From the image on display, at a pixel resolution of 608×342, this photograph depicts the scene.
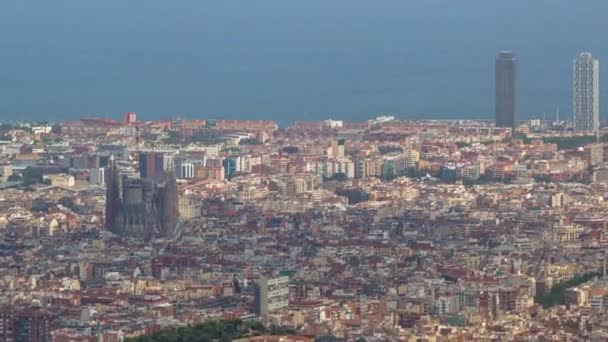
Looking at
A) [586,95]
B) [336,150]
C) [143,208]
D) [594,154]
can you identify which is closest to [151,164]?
[143,208]

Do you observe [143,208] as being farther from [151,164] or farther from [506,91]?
[506,91]

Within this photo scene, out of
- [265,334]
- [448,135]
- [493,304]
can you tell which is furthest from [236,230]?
[448,135]

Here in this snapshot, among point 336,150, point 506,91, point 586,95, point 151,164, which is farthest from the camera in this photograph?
point 506,91

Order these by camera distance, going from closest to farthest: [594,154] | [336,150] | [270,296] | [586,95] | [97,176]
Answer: [270,296] → [97,176] → [594,154] → [336,150] → [586,95]

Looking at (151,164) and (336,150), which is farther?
(336,150)

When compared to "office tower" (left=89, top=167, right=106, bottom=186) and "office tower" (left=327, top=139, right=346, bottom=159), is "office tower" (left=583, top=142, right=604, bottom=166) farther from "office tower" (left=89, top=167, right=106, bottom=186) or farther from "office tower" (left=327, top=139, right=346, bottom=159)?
"office tower" (left=89, top=167, right=106, bottom=186)

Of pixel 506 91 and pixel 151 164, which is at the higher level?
pixel 506 91

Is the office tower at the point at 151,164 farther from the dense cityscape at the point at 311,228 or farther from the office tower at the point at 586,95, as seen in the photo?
the office tower at the point at 586,95

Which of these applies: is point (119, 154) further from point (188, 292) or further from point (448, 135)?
point (188, 292)

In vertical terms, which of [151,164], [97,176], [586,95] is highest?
[586,95]
